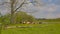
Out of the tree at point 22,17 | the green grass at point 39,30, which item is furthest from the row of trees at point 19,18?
the green grass at point 39,30

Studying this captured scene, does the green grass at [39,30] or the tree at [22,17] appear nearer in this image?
the green grass at [39,30]

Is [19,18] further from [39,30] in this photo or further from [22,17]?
[39,30]

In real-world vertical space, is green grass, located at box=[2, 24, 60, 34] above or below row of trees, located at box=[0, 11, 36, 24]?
below

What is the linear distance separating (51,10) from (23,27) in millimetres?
958

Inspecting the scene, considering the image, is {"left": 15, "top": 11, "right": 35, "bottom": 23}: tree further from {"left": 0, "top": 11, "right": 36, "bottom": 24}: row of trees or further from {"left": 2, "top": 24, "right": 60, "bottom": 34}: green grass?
{"left": 2, "top": 24, "right": 60, "bottom": 34}: green grass

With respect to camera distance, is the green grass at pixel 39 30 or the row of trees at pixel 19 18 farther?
the row of trees at pixel 19 18

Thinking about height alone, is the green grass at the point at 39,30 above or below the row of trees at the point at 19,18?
below

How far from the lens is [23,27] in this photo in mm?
4605

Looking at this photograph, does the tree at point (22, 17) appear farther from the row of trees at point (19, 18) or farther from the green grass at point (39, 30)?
the green grass at point (39, 30)

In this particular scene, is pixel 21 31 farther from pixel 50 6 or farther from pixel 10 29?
pixel 50 6

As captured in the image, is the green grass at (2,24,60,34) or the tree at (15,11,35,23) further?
the tree at (15,11,35,23)

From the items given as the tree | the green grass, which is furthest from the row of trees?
the green grass

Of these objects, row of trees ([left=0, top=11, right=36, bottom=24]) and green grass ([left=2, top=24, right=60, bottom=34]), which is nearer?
green grass ([left=2, top=24, right=60, bottom=34])

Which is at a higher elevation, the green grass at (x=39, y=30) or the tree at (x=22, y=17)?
the tree at (x=22, y=17)
